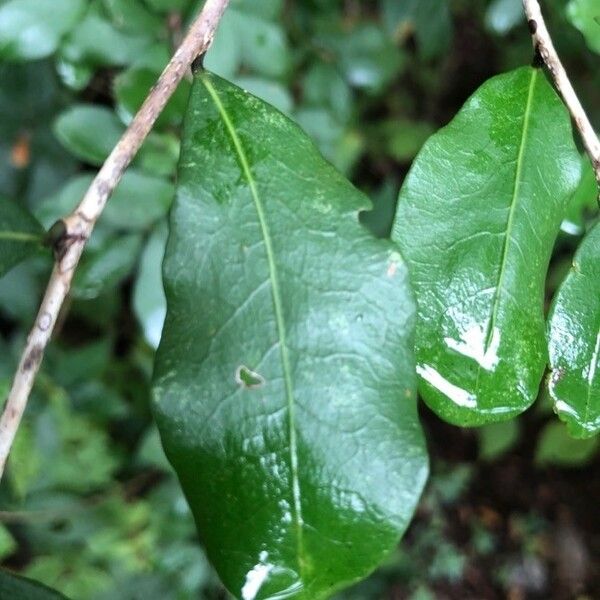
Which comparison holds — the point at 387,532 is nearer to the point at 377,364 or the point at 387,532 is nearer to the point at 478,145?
the point at 377,364

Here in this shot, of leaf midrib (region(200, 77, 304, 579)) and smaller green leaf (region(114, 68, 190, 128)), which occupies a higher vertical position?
leaf midrib (region(200, 77, 304, 579))

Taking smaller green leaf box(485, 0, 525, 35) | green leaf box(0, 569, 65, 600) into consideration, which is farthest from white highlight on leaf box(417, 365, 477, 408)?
smaller green leaf box(485, 0, 525, 35)

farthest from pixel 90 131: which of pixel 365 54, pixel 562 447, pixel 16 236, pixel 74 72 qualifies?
pixel 562 447

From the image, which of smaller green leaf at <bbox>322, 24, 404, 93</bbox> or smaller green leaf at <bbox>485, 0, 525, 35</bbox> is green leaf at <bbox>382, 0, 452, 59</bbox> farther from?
smaller green leaf at <bbox>485, 0, 525, 35</bbox>

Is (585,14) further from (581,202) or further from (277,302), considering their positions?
(277,302)

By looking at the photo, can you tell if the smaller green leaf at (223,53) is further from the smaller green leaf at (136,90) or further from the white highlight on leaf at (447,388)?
the white highlight on leaf at (447,388)

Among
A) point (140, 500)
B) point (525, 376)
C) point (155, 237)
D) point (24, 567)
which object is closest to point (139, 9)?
point (155, 237)
